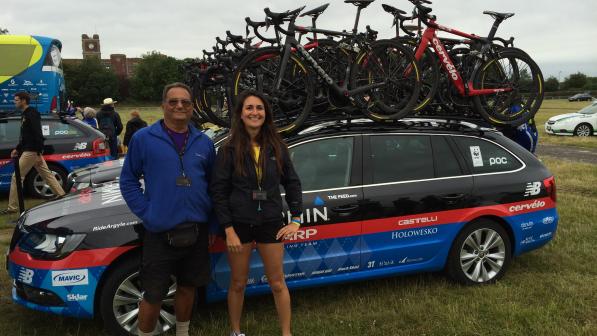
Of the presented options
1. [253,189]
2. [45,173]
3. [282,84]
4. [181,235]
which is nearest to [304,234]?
[253,189]

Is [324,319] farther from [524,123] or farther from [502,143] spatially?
[524,123]

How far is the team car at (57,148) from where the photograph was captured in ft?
24.7

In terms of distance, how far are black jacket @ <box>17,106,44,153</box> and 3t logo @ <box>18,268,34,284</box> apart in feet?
12.9

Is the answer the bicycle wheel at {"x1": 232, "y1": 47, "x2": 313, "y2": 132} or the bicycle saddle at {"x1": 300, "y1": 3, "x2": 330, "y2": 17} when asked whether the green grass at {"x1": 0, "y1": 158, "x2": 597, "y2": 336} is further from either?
the bicycle saddle at {"x1": 300, "y1": 3, "x2": 330, "y2": 17}

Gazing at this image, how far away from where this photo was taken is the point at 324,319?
3430mm

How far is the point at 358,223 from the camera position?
351 centimetres

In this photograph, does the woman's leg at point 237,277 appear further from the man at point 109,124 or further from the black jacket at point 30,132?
the man at point 109,124

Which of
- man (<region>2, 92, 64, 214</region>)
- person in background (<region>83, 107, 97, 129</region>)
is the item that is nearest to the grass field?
man (<region>2, 92, 64, 214</region>)

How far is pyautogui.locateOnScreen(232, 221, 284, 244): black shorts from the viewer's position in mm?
2744

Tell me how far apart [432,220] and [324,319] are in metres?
1.22

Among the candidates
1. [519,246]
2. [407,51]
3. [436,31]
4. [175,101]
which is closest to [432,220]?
[519,246]

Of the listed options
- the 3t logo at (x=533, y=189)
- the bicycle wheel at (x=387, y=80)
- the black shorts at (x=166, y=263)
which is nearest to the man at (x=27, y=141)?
the black shorts at (x=166, y=263)

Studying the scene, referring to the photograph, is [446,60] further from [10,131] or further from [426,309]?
[10,131]

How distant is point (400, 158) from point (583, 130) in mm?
16024
